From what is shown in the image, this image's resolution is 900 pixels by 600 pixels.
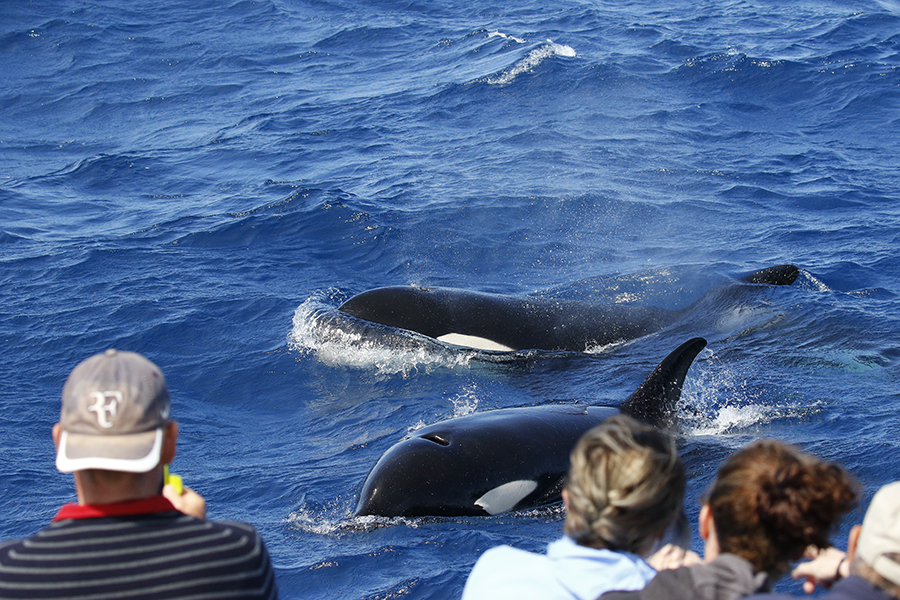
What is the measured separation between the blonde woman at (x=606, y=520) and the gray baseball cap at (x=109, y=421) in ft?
4.27

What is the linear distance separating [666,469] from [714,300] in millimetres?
9918

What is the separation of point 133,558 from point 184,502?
16.6 inches

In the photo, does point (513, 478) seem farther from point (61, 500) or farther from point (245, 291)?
point (245, 291)

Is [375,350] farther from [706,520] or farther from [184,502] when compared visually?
[706,520]

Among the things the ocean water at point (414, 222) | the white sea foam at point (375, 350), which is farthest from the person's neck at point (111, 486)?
the white sea foam at point (375, 350)

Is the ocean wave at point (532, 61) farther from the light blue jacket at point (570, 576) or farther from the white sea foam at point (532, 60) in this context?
the light blue jacket at point (570, 576)

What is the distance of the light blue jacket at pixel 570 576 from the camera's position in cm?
306

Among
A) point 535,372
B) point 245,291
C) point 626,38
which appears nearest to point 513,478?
point 535,372

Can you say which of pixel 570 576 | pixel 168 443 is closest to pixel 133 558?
pixel 168 443

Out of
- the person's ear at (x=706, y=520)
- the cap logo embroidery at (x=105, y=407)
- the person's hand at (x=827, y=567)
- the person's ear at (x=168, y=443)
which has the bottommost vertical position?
the person's hand at (x=827, y=567)

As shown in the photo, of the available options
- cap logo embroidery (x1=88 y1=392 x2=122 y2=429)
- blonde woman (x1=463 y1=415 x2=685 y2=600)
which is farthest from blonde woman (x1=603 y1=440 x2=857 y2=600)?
cap logo embroidery (x1=88 y1=392 x2=122 y2=429)

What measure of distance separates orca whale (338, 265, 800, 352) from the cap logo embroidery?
319 inches

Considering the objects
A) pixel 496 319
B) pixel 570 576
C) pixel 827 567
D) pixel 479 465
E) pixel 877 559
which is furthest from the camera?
pixel 496 319

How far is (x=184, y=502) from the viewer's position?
3.16 metres
